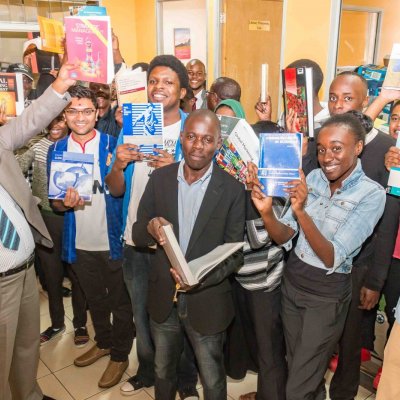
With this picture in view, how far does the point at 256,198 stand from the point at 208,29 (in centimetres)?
427

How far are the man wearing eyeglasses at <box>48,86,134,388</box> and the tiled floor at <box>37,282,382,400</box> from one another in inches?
3.3

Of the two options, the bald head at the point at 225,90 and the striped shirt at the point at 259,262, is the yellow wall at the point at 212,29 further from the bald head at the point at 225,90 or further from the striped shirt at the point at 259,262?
the striped shirt at the point at 259,262

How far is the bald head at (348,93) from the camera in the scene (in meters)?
2.24

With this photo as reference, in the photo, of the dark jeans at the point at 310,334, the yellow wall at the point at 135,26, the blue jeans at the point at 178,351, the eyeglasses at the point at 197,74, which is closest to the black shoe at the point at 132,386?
the blue jeans at the point at 178,351

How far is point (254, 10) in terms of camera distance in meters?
5.06

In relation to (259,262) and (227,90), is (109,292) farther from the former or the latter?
(227,90)

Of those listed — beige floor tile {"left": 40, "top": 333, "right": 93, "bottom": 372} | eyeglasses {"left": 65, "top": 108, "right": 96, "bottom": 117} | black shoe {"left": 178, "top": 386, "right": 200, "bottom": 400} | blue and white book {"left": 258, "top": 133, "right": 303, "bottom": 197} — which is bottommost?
beige floor tile {"left": 40, "top": 333, "right": 93, "bottom": 372}

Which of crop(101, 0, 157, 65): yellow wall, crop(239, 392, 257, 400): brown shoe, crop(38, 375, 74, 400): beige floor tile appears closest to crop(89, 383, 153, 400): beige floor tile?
crop(38, 375, 74, 400): beige floor tile

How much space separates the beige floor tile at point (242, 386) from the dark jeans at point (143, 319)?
0.83 ft

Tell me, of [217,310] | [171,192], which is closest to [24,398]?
[217,310]

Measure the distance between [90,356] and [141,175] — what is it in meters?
1.36

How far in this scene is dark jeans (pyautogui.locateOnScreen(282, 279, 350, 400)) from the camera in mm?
1757

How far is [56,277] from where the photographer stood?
9.39 feet

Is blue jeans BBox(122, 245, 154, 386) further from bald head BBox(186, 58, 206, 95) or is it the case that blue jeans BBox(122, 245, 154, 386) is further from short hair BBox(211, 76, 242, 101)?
bald head BBox(186, 58, 206, 95)
